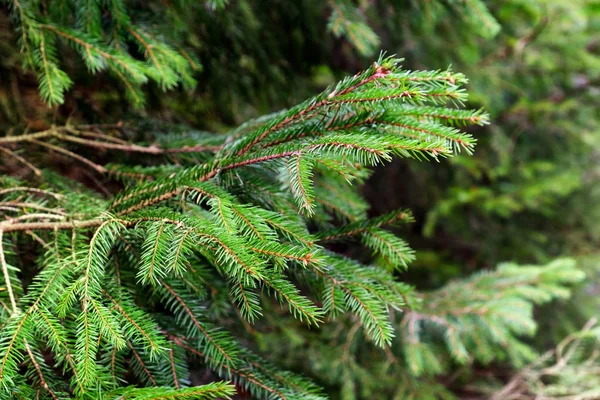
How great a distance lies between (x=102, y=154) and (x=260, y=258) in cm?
96

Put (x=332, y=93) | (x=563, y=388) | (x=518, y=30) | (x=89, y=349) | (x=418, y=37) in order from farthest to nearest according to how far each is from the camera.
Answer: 1. (x=518, y=30)
2. (x=418, y=37)
3. (x=563, y=388)
4. (x=332, y=93)
5. (x=89, y=349)

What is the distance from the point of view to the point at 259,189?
3.67 feet

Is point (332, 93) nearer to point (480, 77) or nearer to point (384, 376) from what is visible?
point (384, 376)

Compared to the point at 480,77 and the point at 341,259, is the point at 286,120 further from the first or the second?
the point at 480,77

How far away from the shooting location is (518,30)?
11.0ft

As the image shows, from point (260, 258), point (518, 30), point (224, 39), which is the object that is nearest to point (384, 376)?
point (260, 258)

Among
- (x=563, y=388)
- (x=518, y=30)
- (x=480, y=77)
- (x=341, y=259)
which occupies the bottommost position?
(x=563, y=388)

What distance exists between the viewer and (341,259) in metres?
1.21

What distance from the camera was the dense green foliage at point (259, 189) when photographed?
2.95ft

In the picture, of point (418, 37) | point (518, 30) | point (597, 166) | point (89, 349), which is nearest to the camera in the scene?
point (89, 349)

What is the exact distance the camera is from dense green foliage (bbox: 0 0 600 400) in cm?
90

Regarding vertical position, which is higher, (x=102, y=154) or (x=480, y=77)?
(x=480, y=77)

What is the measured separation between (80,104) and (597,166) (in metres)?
4.09

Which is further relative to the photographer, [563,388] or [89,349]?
[563,388]
